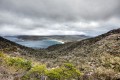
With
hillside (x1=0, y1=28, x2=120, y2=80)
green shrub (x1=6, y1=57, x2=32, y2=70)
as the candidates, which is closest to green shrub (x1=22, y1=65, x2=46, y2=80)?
hillside (x1=0, y1=28, x2=120, y2=80)

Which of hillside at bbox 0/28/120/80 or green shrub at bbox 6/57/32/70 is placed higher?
green shrub at bbox 6/57/32/70

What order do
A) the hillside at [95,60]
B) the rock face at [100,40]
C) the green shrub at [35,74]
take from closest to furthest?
the green shrub at [35,74] → the hillside at [95,60] → the rock face at [100,40]

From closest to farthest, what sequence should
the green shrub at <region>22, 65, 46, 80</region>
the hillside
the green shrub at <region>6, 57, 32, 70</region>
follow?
the green shrub at <region>22, 65, 46, 80</region> → the hillside → the green shrub at <region>6, 57, 32, 70</region>

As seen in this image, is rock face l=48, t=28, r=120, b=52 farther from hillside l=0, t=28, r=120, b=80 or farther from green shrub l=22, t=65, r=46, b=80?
green shrub l=22, t=65, r=46, b=80


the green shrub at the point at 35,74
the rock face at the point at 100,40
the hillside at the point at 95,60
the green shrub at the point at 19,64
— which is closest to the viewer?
the green shrub at the point at 35,74

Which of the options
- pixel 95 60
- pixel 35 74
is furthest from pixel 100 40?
pixel 35 74

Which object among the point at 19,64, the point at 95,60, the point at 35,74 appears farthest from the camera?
the point at 95,60

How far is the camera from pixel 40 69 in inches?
606

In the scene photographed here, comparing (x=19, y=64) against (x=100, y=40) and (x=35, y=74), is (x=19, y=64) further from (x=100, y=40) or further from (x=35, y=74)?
(x=100, y=40)

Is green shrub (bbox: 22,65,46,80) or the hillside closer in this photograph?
green shrub (bbox: 22,65,46,80)

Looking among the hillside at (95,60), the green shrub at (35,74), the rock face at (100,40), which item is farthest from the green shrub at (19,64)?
the rock face at (100,40)

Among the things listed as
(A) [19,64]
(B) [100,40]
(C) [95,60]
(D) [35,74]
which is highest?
(B) [100,40]

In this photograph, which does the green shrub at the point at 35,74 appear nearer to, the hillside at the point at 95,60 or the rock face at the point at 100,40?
the hillside at the point at 95,60

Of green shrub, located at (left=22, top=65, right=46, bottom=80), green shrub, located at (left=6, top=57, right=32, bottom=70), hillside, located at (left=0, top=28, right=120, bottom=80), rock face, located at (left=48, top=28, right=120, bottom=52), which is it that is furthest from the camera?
rock face, located at (left=48, top=28, right=120, bottom=52)
